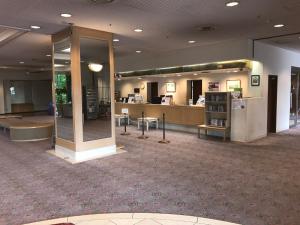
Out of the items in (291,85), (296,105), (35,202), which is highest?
(291,85)

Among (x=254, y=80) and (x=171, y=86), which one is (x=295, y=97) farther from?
(x=171, y=86)

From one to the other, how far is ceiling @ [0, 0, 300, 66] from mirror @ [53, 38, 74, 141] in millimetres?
512

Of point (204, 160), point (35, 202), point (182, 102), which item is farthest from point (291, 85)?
point (35, 202)

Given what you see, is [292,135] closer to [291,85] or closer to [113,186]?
[291,85]

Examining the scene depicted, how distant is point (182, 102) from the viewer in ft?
33.9

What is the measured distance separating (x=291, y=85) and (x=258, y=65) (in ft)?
10.9

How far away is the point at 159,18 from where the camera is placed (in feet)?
16.9

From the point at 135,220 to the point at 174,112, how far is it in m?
6.72

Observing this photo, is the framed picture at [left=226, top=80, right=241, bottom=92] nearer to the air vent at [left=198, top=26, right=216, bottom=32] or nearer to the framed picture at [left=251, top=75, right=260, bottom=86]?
the framed picture at [left=251, top=75, right=260, bottom=86]

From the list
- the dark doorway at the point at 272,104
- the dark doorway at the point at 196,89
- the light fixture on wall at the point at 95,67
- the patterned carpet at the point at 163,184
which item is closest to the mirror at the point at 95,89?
the light fixture on wall at the point at 95,67

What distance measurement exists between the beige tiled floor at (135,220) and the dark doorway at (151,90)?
8.37m

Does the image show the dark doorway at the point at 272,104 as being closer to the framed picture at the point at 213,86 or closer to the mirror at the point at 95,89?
the framed picture at the point at 213,86

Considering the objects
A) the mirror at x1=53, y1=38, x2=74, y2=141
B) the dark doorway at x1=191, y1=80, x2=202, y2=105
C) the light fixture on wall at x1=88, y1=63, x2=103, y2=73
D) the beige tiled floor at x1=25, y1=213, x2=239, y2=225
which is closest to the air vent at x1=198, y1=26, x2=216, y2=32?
the light fixture on wall at x1=88, y1=63, x2=103, y2=73

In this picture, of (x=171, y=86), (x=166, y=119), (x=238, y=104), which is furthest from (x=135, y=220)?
(x=171, y=86)
